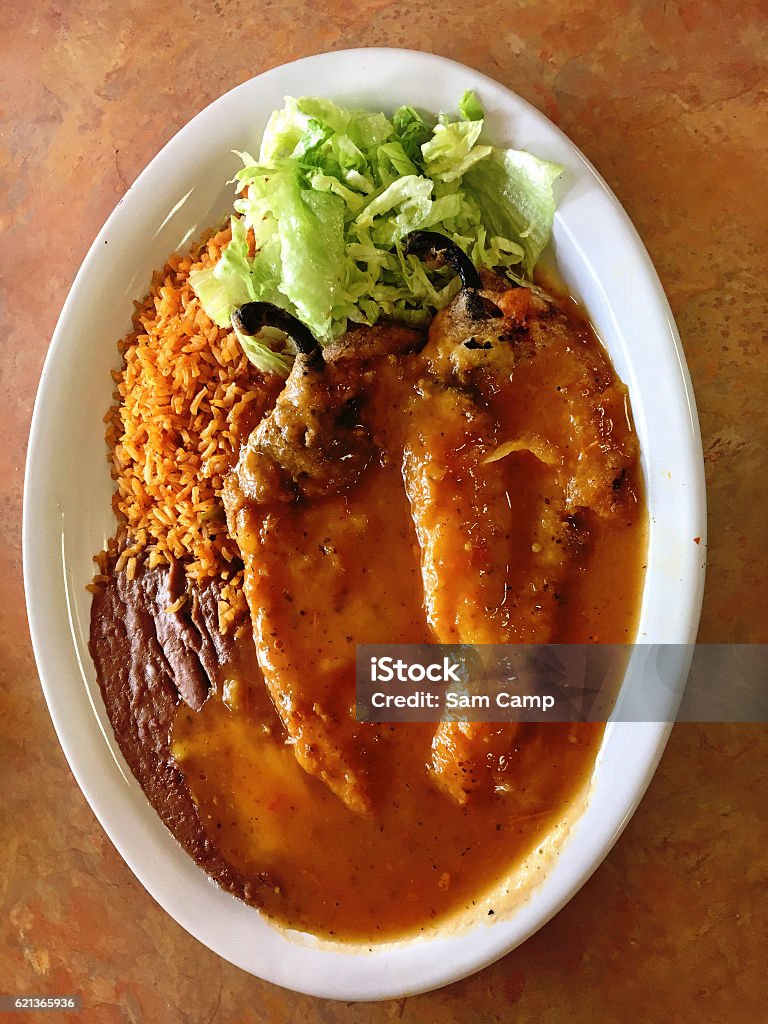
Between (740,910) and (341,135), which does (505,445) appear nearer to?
(341,135)

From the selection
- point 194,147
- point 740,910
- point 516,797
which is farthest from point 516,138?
point 740,910

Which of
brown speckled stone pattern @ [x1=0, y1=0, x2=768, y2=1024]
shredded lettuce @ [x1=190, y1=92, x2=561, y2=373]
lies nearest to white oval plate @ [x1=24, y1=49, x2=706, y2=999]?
shredded lettuce @ [x1=190, y1=92, x2=561, y2=373]

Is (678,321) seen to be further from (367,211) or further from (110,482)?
(110,482)

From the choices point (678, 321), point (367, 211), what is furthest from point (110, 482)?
point (678, 321)

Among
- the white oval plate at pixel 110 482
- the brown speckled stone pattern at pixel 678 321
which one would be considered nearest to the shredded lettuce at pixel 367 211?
the white oval plate at pixel 110 482

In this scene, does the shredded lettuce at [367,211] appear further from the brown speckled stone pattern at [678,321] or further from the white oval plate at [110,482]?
the brown speckled stone pattern at [678,321]
